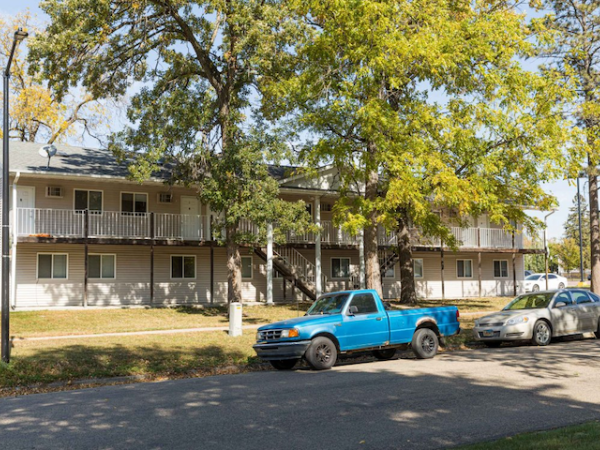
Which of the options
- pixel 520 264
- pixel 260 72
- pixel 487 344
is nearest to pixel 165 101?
pixel 260 72

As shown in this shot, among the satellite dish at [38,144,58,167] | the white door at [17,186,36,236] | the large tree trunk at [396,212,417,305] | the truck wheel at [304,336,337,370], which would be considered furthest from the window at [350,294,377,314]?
the satellite dish at [38,144,58,167]

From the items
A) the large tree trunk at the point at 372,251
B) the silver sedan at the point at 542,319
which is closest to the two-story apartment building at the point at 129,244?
the large tree trunk at the point at 372,251

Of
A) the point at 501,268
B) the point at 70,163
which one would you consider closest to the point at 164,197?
the point at 70,163

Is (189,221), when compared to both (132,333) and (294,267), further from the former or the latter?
(132,333)

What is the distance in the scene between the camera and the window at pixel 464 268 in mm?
41031

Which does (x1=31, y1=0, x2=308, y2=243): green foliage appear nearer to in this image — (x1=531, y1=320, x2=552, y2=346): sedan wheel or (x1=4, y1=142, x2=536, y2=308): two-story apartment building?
(x1=4, y1=142, x2=536, y2=308): two-story apartment building

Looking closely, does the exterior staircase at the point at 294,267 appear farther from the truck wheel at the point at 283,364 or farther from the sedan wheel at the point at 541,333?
the truck wheel at the point at 283,364

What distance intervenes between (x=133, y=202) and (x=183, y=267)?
4059 millimetres

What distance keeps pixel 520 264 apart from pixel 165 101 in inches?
1125

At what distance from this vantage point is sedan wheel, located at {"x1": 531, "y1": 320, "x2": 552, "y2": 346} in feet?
55.3

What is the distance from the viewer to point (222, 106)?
25484 mm

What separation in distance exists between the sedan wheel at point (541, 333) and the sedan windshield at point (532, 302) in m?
0.69

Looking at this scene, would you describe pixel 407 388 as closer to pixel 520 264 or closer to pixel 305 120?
pixel 305 120

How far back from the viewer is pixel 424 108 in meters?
20.2
